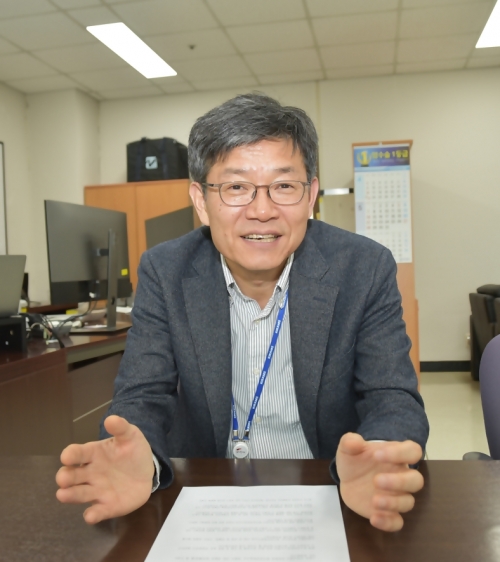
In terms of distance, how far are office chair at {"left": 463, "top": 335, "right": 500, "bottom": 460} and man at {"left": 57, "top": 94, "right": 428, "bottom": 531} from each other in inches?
10.4

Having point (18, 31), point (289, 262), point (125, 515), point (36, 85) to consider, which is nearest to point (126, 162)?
point (36, 85)

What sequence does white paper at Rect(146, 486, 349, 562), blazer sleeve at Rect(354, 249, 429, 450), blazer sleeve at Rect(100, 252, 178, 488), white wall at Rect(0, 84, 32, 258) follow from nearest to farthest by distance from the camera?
white paper at Rect(146, 486, 349, 562)
blazer sleeve at Rect(354, 249, 429, 450)
blazer sleeve at Rect(100, 252, 178, 488)
white wall at Rect(0, 84, 32, 258)

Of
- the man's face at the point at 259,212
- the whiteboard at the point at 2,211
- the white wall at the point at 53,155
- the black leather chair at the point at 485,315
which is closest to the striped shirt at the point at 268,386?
the man's face at the point at 259,212

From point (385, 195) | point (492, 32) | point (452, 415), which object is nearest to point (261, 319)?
point (452, 415)

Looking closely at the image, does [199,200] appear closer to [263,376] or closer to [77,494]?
[263,376]

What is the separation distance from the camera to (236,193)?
1.21 meters

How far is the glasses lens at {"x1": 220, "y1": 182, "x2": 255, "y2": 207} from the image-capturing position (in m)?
1.20

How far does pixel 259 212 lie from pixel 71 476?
68 cm

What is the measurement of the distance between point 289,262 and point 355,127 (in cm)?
485

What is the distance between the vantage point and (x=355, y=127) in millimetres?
5762

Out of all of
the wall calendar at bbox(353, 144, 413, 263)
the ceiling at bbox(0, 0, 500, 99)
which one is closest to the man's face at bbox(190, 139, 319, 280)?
the ceiling at bbox(0, 0, 500, 99)

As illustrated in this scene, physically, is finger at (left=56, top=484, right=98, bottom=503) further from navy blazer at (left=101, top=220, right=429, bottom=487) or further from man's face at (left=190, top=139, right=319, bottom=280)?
man's face at (left=190, top=139, right=319, bottom=280)

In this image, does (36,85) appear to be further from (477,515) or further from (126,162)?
(477,515)

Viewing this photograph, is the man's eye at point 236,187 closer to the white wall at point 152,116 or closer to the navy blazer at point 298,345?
the navy blazer at point 298,345
